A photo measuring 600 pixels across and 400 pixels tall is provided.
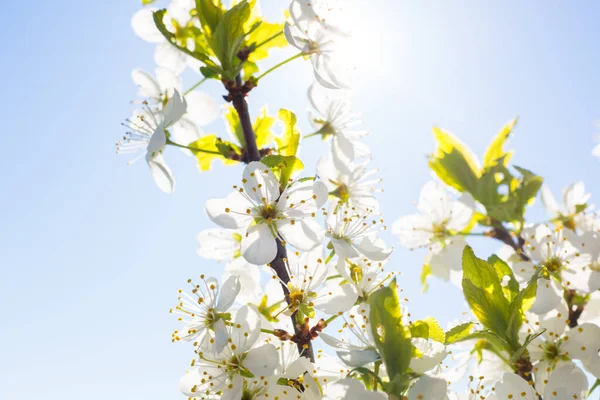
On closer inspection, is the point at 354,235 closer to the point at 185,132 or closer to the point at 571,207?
the point at 185,132

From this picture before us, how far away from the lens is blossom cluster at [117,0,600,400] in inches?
56.8

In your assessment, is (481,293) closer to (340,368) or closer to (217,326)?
(340,368)

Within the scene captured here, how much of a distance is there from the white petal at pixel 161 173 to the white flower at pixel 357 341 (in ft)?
2.71

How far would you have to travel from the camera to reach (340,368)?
153 cm

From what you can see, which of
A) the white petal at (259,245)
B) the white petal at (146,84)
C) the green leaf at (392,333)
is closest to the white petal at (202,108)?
the white petal at (146,84)

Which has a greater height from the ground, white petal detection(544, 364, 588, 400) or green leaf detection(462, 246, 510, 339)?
green leaf detection(462, 246, 510, 339)

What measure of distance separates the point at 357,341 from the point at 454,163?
1.39 meters

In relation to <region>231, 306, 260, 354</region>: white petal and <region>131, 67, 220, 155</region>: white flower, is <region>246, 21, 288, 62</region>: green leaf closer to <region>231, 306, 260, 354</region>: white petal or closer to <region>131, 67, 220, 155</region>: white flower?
<region>131, 67, 220, 155</region>: white flower

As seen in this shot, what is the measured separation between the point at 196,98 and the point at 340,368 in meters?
1.30

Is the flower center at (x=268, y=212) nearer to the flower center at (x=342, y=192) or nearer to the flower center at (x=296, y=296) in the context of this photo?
the flower center at (x=296, y=296)

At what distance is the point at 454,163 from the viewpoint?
267 cm

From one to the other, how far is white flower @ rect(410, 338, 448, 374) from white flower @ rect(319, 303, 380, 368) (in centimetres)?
10

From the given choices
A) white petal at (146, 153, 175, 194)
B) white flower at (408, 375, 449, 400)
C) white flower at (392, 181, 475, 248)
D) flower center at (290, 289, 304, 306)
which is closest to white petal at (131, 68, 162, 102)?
white petal at (146, 153, 175, 194)

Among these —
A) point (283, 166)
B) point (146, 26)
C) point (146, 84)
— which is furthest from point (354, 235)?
point (146, 26)
